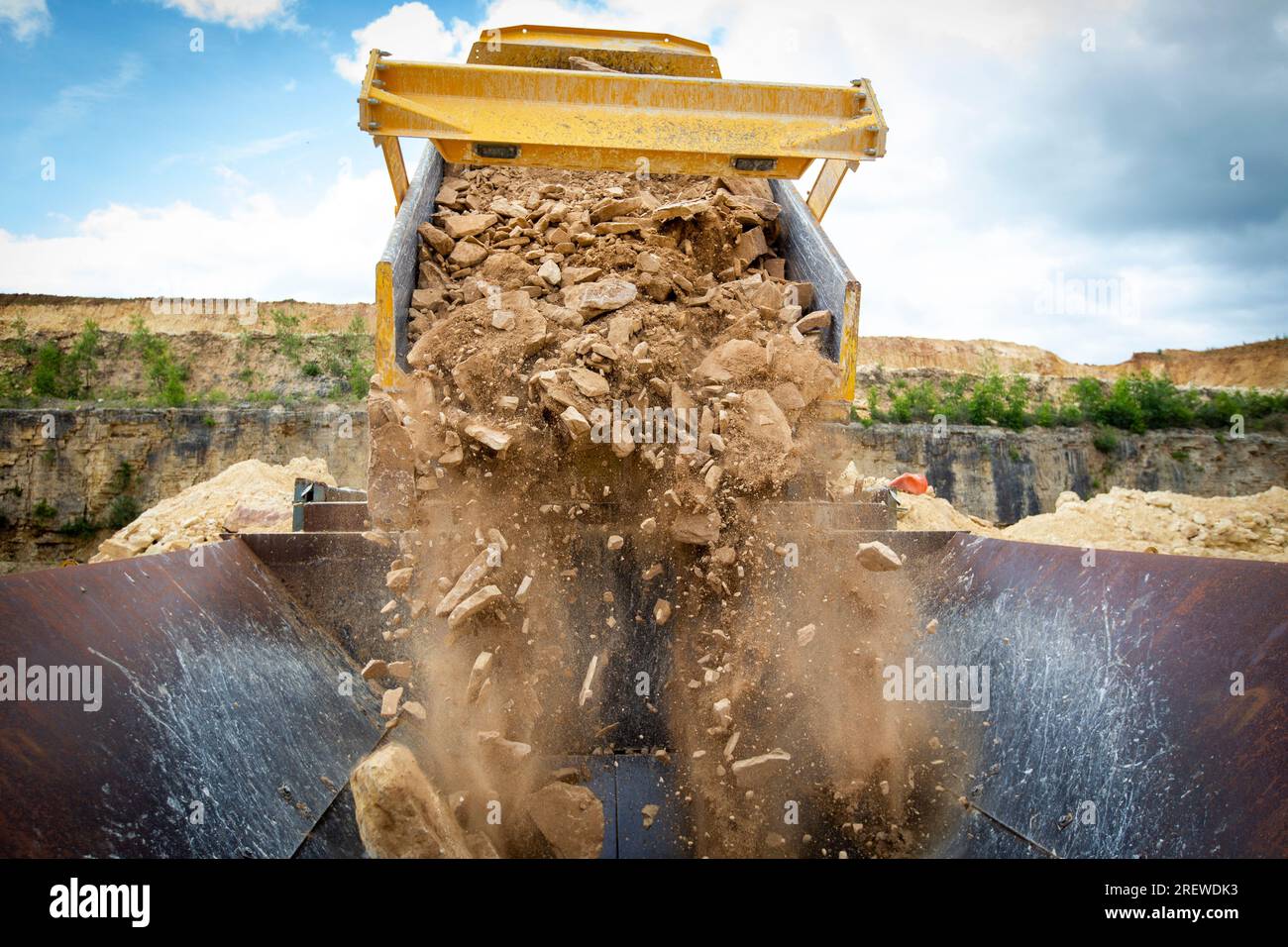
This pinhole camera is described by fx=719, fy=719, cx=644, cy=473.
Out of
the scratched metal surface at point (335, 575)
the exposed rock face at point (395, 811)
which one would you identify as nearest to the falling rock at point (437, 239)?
the scratched metal surface at point (335, 575)

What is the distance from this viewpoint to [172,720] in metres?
1.58

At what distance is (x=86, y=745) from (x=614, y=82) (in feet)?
9.94

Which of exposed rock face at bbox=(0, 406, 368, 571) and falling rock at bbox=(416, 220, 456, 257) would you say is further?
exposed rock face at bbox=(0, 406, 368, 571)

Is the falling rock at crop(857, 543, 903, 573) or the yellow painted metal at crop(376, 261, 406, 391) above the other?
A: the yellow painted metal at crop(376, 261, 406, 391)

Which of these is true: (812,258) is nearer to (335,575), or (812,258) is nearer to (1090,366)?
(335,575)

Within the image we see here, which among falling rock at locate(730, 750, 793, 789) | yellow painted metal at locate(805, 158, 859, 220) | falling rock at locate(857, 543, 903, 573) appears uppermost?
yellow painted metal at locate(805, 158, 859, 220)

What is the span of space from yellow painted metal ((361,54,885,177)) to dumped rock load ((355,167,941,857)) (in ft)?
2.07

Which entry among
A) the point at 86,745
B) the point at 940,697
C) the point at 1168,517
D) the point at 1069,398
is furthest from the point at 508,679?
the point at 1069,398

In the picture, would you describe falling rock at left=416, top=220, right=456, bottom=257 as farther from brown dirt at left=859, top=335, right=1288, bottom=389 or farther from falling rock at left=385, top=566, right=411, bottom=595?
brown dirt at left=859, top=335, right=1288, bottom=389

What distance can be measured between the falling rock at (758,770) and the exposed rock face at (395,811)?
0.80 m

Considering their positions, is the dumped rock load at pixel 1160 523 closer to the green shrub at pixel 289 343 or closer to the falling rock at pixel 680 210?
the falling rock at pixel 680 210

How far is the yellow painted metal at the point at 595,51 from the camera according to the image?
3.98m

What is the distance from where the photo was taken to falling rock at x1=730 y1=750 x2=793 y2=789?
2072mm

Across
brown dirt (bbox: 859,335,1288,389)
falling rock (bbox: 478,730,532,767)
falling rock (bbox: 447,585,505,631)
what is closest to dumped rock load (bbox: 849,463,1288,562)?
falling rock (bbox: 447,585,505,631)
